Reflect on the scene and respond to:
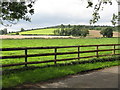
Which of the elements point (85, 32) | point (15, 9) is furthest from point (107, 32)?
point (15, 9)

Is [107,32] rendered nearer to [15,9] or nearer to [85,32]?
[85,32]

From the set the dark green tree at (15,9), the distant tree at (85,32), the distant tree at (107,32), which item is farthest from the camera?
the distant tree at (85,32)

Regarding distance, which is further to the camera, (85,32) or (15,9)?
(85,32)

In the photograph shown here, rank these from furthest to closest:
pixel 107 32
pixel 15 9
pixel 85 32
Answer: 1. pixel 85 32
2. pixel 107 32
3. pixel 15 9

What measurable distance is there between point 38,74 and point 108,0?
1233 cm

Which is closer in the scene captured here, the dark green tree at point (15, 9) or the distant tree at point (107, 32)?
the dark green tree at point (15, 9)

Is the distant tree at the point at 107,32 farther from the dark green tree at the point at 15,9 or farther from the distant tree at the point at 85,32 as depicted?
the dark green tree at the point at 15,9

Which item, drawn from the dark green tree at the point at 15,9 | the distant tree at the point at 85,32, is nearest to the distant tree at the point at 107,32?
the distant tree at the point at 85,32

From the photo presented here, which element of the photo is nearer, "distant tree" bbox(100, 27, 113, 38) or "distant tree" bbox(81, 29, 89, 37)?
"distant tree" bbox(100, 27, 113, 38)

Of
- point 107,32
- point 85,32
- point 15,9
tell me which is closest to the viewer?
point 15,9

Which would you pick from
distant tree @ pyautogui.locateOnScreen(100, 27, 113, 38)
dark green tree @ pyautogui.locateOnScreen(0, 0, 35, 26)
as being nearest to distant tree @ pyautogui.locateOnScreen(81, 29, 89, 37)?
distant tree @ pyautogui.locateOnScreen(100, 27, 113, 38)

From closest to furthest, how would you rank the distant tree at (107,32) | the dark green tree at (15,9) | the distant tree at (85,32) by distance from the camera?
1. the dark green tree at (15,9)
2. the distant tree at (107,32)
3. the distant tree at (85,32)

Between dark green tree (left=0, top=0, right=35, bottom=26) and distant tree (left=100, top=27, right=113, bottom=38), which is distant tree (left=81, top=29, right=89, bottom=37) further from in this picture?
dark green tree (left=0, top=0, right=35, bottom=26)

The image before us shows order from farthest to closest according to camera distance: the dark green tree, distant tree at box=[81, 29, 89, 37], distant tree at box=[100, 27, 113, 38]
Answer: distant tree at box=[81, 29, 89, 37] < distant tree at box=[100, 27, 113, 38] < the dark green tree
